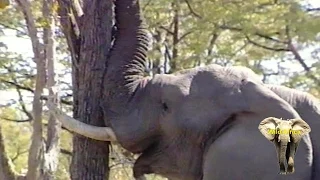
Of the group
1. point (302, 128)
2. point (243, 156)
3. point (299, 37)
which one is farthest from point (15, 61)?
point (302, 128)

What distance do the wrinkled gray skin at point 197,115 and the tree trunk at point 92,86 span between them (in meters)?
0.09

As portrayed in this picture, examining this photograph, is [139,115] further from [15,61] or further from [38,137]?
[15,61]

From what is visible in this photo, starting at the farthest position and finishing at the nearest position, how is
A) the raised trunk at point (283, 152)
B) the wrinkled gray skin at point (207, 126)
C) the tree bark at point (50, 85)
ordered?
the tree bark at point (50, 85) → the wrinkled gray skin at point (207, 126) → the raised trunk at point (283, 152)

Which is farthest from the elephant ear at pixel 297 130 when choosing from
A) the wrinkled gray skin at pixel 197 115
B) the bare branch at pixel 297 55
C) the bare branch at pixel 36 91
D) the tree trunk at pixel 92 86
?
the bare branch at pixel 297 55

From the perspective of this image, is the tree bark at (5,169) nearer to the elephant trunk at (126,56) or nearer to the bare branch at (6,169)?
the bare branch at (6,169)

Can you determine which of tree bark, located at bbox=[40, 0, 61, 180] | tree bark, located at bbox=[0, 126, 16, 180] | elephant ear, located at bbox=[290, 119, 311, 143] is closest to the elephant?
tree bark, located at bbox=[40, 0, 61, 180]

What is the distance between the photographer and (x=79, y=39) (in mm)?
4352

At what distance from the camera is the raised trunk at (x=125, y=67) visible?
3863 millimetres

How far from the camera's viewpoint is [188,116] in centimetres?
376

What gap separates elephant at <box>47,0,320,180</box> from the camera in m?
3.62

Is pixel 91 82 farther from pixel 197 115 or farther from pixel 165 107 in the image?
pixel 197 115

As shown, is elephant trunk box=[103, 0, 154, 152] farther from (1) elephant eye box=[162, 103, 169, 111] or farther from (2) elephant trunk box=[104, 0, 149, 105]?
(1) elephant eye box=[162, 103, 169, 111]

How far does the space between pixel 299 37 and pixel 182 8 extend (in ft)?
5.82

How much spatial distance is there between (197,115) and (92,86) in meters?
0.66
